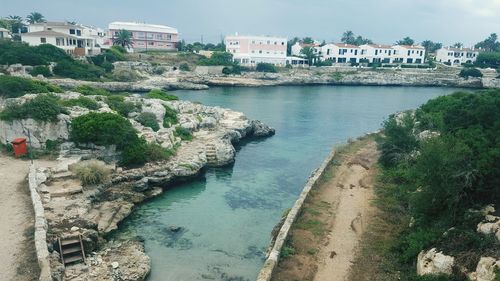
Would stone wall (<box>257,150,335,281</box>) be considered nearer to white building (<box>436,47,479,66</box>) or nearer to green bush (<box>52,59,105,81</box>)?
green bush (<box>52,59,105,81</box>)

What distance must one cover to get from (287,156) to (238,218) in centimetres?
1503

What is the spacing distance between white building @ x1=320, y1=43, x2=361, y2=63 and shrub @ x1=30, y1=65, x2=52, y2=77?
7994 centimetres

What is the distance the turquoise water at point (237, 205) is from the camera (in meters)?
19.2

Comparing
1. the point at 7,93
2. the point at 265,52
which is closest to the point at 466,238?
the point at 7,93

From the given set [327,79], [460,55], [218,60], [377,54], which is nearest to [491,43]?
[460,55]

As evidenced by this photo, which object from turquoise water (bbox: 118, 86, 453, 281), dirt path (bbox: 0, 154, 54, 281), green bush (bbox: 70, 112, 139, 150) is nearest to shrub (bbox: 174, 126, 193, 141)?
turquoise water (bbox: 118, 86, 453, 281)

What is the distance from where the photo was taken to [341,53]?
4926 inches

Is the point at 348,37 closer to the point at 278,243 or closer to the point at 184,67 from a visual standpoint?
the point at 184,67

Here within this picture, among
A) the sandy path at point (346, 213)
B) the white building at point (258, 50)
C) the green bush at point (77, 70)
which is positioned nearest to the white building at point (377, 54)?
the white building at point (258, 50)

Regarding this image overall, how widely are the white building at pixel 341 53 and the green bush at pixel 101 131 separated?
103 m

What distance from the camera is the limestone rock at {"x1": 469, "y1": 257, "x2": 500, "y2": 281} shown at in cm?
1206

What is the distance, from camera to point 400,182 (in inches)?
1004

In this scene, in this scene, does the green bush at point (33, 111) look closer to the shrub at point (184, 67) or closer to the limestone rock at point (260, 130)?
the limestone rock at point (260, 130)

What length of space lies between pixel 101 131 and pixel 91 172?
4.61 meters
